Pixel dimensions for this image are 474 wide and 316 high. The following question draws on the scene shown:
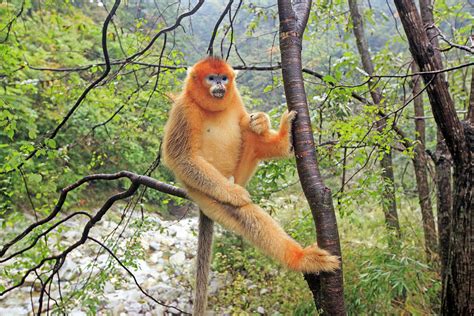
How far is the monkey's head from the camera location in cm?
233

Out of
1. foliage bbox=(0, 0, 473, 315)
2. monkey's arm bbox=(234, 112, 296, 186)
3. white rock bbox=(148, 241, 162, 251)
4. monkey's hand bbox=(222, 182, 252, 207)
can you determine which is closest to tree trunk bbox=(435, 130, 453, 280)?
foliage bbox=(0, 0, 473, 315)

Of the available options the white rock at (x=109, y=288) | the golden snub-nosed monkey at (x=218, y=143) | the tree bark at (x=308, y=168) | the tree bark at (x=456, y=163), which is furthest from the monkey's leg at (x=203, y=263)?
the white rock at (x=109, y=288)

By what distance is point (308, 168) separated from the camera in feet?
4.98

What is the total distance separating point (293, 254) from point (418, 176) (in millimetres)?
3110

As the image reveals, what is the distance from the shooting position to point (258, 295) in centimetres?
543

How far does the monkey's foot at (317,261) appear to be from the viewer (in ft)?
4.85

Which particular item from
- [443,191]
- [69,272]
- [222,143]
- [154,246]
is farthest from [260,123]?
[154,246]

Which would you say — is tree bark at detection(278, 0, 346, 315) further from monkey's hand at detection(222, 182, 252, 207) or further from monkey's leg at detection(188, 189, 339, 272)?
monkey's hand at detection(222, 182, 252, 207)

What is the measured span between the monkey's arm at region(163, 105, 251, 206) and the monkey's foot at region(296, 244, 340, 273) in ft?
1.63

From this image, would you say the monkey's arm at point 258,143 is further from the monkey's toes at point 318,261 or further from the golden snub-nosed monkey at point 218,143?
the monkey's toes at point 318,261

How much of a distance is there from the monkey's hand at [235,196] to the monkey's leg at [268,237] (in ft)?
0.08

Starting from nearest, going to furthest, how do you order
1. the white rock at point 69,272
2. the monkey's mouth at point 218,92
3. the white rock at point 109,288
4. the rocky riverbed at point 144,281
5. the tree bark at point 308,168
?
the tree bark at point 308,168 < the monkey's mouth at point 218,92 < the rocky riverbed at point 144,281 < the white rock at point 109,288 < the white rock at point 69,272

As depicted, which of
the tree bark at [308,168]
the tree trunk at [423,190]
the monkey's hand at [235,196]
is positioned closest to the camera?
the tree bark at [308,168]

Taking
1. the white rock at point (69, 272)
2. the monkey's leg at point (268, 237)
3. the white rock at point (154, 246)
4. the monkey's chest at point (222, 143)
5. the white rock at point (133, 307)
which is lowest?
the monkey's leg at point (268, 237)
